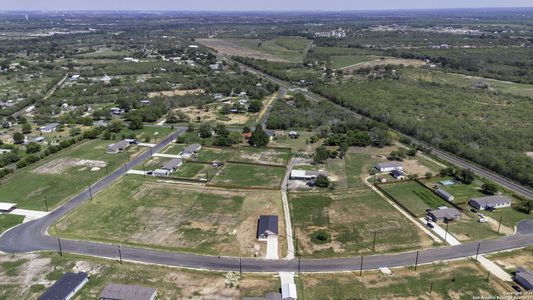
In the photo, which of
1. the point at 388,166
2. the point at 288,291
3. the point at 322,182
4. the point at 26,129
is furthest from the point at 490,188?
the point at 26,129

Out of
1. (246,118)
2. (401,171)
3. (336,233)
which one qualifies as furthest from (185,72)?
(336,233)

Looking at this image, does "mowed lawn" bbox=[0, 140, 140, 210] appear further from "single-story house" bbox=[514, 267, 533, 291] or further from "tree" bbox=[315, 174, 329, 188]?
"single-story house" bbox=[514, 267, 533, 291]

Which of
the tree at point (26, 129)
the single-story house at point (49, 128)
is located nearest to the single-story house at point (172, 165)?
the single-story house at point (49, 128)

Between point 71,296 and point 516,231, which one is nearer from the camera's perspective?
point 71,296

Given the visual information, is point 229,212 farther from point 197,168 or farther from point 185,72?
point 185,72

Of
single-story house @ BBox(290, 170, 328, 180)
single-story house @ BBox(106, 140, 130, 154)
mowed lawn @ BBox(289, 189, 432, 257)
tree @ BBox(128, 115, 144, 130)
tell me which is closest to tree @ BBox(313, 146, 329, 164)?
single-story house @ BBox(290, 170, 328, 180)

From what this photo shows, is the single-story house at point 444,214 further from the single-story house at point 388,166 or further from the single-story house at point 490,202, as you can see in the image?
the single-story house at point 388,166

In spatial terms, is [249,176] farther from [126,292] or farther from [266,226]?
[126,292]
